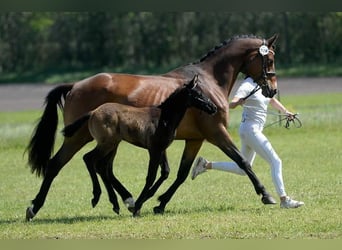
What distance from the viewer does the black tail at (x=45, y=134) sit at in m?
9.65

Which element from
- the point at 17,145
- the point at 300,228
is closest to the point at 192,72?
the point at 300,228

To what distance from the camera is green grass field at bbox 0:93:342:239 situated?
7625 millimetres

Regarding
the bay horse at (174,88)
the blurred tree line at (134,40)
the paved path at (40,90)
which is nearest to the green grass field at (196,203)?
the bay horse at (174,88)

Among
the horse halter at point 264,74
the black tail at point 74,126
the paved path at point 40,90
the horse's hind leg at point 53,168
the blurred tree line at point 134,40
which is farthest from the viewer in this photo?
the blurred tree line at point 134,40

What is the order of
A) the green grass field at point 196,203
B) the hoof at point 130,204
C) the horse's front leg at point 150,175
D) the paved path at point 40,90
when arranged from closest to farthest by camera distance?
the green grass field at point 196,203 → the horse's front leg at point 150,175 → the hoof at point 130,204 → the paved path at point 40,90

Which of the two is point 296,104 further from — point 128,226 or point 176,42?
point 128,226

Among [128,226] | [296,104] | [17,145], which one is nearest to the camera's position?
[128,226]

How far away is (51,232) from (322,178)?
6.39 metres

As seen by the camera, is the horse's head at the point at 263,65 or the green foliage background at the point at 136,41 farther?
the green foliage background at the point at 136,41

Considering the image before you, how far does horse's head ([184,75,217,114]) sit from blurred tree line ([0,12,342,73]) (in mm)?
35101

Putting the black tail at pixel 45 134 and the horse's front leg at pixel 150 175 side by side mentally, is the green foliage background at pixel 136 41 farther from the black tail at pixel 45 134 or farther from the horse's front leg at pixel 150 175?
the horse's front leg at pixel 150 175

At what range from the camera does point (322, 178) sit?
13078mm

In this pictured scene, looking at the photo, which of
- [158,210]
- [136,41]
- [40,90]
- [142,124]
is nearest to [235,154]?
[158,210]

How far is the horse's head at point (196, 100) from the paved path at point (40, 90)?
86.4 ft
